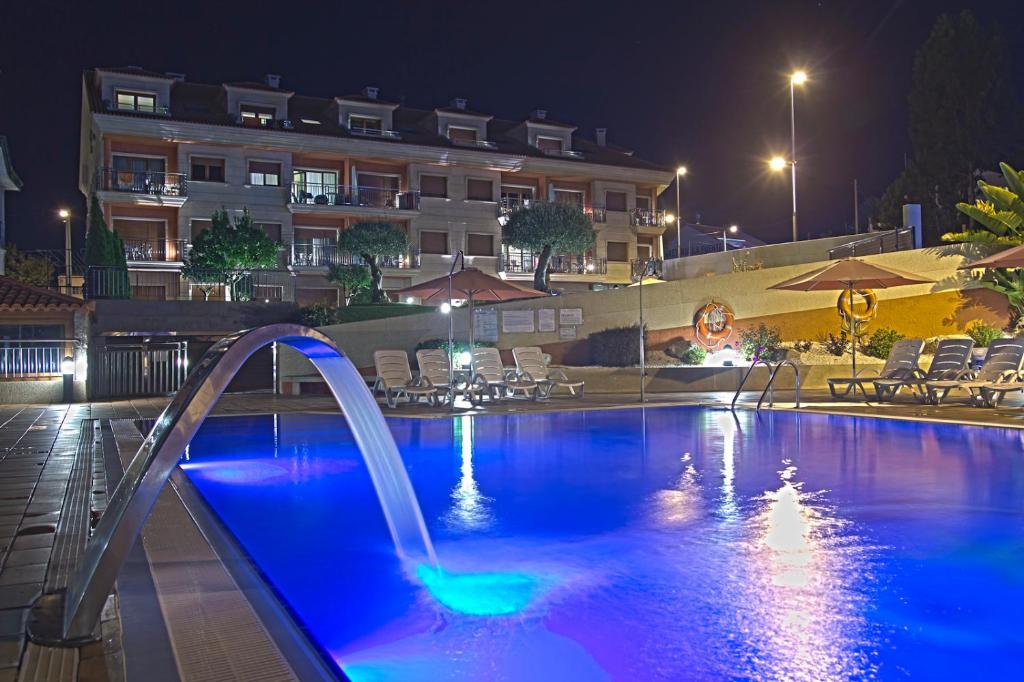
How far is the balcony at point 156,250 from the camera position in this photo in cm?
3186

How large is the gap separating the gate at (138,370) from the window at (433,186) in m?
19.4

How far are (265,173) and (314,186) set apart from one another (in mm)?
2168

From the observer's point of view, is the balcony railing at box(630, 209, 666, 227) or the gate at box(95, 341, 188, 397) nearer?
the gate at box(95, 341, 188, 397)

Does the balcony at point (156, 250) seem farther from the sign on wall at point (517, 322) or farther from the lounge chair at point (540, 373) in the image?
the lounge chair at point (540, 373)

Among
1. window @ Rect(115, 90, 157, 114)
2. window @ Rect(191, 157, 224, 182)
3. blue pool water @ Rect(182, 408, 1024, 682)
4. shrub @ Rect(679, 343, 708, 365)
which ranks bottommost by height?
blue pool water @ Rect(182, 408, 1024, 682)

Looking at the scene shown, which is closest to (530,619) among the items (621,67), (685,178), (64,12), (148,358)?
(148,358)

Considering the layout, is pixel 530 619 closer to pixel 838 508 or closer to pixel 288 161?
pixel 838 508

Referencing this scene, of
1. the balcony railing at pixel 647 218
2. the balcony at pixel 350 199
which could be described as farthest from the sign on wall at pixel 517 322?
the balcony railing at pixel 647 218

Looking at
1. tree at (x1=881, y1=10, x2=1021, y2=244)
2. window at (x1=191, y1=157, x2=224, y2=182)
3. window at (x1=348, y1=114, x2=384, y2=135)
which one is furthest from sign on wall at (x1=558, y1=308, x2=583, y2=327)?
tree at (x1=881, y1=10, x2=1021, y2=244)

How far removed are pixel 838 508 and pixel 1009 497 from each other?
1.57 metres

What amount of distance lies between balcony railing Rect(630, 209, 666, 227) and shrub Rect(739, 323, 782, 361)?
2222 centimetres

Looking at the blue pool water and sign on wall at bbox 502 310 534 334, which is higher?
sign on wall at bbox 502 310 534 334

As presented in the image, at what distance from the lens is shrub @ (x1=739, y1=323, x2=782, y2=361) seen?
19.6 metres

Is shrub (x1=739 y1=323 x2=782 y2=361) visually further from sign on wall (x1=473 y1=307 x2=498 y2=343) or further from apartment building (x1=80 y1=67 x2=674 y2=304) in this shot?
apartment building (x1=80 y1=67 x2=674 y2=304)
